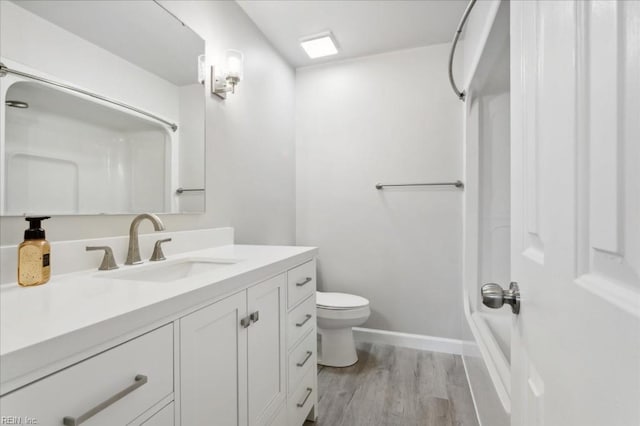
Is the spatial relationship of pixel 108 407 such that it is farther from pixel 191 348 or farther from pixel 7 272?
pixel 7 272

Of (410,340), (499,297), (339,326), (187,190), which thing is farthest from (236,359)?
(410,340)

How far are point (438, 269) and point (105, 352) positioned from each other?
7.24ft

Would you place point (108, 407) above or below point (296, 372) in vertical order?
above

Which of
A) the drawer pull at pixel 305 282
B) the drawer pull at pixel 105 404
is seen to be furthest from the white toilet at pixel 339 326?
the drawer pull at pixel 105 404

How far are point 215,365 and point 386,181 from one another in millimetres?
1949

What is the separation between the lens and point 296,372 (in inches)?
51.9

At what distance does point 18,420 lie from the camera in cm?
43

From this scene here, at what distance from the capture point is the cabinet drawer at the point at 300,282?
128 cm

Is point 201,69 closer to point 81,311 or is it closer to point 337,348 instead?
point 81,311

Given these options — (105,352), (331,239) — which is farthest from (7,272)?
(331,239)

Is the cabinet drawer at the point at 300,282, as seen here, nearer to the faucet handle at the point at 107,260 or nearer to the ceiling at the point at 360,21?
the faucet handle at the point at 107,260

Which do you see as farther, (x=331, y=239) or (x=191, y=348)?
(x=331, y=239)

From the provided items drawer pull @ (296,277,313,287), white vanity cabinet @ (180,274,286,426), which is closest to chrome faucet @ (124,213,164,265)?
white vanity cabinet @ (180,274,286,426)

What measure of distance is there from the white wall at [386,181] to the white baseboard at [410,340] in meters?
0.05
